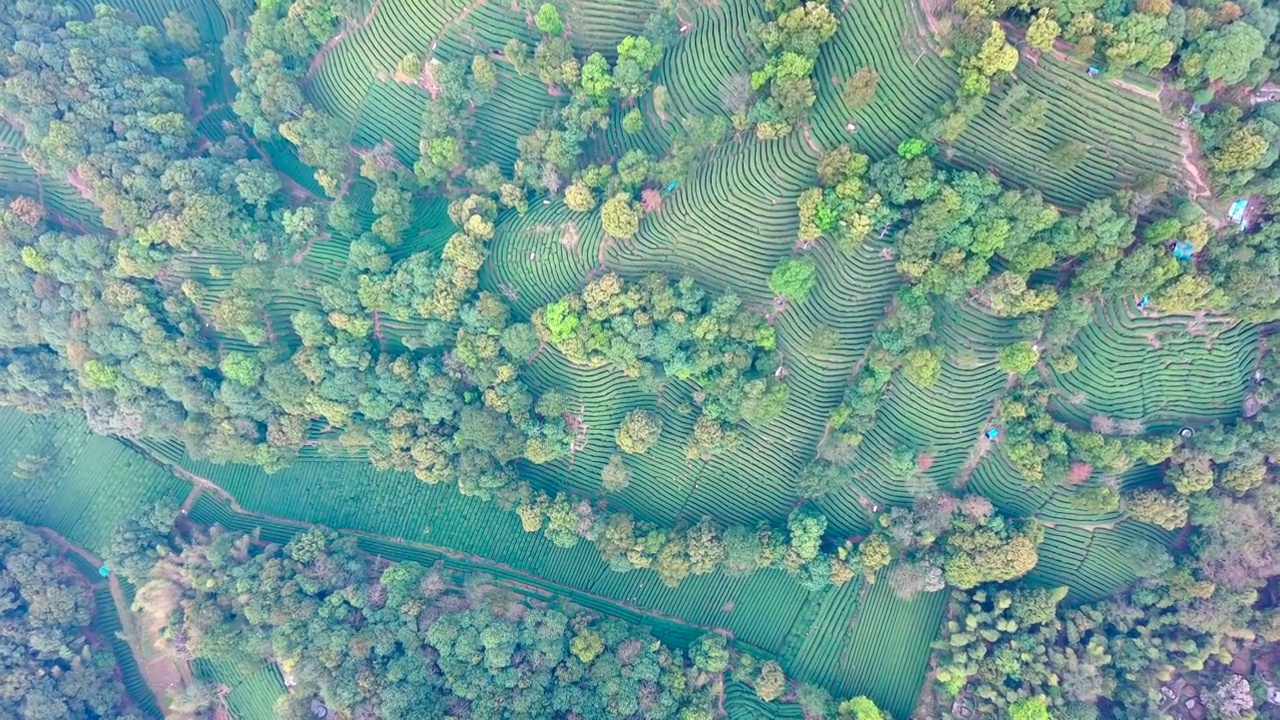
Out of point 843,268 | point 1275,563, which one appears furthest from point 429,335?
point 1275,563

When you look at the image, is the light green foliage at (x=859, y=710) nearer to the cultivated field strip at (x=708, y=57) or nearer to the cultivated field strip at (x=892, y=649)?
the cultivated field strip at (x=892, y=649)

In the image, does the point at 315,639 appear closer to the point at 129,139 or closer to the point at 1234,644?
the point at 129,139

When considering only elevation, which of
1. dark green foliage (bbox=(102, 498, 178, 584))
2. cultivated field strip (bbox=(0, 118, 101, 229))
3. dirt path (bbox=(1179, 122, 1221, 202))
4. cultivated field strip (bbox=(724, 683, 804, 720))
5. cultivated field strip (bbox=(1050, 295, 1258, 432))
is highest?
dirt path (bbox=(1179, 122, 1221, 202))

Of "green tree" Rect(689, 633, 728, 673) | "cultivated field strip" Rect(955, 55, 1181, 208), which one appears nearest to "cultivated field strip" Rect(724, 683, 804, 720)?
"green tree" Rect(689, 633, 728, 673)

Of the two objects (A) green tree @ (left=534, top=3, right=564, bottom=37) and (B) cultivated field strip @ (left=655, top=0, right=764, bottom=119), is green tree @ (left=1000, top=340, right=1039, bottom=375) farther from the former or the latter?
(A) green tree @ (left=534, top=3, right=564, bottom=37)

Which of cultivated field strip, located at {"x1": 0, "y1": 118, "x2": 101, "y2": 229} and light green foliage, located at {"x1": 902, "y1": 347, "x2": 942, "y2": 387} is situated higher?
light green foliage, located at {"x1": 902, "y1": 347, "x2": 942, "y2": 387}

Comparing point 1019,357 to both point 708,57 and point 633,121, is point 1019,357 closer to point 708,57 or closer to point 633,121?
point 708,57

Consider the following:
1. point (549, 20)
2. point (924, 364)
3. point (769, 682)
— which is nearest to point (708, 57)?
point (549, 20)

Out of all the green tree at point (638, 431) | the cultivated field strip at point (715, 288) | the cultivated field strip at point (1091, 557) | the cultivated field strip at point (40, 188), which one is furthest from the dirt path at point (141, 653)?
the cultivated field strip at point (1091, 557)

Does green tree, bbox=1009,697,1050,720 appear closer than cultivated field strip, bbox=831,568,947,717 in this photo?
Yes
